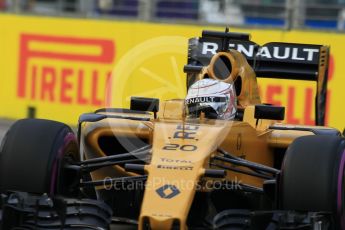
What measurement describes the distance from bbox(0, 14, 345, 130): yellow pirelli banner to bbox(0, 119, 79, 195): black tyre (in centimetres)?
551

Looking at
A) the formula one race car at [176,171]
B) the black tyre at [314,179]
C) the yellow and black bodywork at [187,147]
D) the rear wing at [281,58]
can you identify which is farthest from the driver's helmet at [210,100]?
the rear wing at [281,58]

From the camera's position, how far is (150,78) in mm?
11406

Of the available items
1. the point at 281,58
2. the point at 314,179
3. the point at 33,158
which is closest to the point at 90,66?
the point at 281,58

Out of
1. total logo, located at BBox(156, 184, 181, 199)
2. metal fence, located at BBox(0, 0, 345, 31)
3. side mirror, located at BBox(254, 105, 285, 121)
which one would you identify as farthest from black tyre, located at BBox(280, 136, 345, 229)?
metal fence, located at BBox(0, 0, 345, 31)

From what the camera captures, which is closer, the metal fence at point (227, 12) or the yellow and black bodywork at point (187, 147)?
the yellow and black bodywork at point (187, 147)

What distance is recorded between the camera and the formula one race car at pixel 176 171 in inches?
193

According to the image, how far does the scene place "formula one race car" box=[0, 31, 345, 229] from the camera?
4.90 m

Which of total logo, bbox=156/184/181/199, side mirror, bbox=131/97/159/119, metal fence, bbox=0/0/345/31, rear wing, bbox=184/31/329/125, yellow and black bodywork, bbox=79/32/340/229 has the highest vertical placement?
metal fence, bbox=0/0/345/31

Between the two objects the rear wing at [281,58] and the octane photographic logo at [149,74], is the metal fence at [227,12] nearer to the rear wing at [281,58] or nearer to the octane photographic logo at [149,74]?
the octane photographic logo at [149,74]

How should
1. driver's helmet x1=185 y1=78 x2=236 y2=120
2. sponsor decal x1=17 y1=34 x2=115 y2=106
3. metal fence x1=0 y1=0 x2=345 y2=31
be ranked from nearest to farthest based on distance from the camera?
driver's helmet x1=185 y1=78 x2=236 y2=120
metal fence x1=0 y1=0 x2=345 y2=31
sponsor decal x1=17 y1=34 x2=115 y2=106

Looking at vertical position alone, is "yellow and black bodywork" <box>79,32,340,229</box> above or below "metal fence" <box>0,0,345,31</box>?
below

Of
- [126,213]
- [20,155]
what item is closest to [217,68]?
[126,213]

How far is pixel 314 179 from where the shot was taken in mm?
4906

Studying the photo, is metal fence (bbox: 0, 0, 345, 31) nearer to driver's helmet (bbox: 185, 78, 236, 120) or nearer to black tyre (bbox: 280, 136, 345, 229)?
driver's helmet (bbox: 185, 78, 236, 120)
